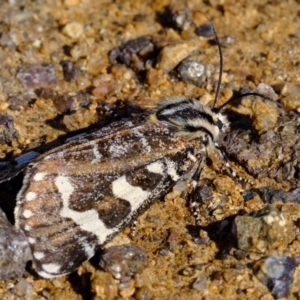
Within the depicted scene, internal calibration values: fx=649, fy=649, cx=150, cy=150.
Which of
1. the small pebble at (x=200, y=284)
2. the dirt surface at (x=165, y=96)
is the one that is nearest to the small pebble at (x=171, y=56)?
the dirt surface at (x=165, y=96)

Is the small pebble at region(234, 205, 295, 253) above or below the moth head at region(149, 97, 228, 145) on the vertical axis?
below

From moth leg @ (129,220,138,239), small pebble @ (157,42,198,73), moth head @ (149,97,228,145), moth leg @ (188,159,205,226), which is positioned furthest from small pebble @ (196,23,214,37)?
moth leg @ (129,220,138,239)

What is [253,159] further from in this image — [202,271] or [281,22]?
[281,22]

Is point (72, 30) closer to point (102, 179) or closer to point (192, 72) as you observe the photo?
point (192, 72)

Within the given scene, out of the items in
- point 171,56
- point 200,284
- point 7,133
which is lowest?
point 200,284

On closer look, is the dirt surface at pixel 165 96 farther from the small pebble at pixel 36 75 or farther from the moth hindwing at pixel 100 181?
the moth hindwing at pixel 100 181

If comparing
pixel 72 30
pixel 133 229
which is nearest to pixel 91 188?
pixel 133 229

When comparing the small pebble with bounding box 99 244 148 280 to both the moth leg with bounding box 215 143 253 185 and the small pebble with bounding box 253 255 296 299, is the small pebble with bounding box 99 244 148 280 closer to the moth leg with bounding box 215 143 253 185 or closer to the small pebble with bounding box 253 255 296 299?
the small pebble with bounding box 253 255 296 299
